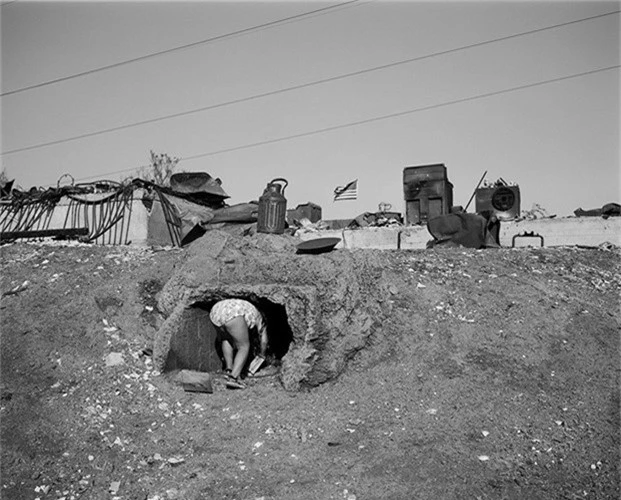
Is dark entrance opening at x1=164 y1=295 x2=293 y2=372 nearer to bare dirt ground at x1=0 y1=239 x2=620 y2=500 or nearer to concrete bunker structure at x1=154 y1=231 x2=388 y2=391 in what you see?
concrete bunker structure at x1=154 y1=231 x2=388 y2=391

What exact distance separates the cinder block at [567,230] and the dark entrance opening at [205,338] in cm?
634

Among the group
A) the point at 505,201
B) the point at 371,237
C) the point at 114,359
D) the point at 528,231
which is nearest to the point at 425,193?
the point at 505,201

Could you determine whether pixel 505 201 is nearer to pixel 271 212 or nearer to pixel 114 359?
pixel 271 212

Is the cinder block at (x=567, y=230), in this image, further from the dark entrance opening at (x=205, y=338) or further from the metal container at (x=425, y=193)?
the dark entrance opening at (x=205, y=338)

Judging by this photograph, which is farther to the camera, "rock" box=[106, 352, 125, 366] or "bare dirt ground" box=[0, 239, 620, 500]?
"rock" box=[106, 352, 125, 366]

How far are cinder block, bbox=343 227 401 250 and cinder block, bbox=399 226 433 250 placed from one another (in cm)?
23

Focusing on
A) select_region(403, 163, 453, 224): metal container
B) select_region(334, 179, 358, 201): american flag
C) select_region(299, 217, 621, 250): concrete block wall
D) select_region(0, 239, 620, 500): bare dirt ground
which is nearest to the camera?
select_region(0, 239, 620, 500): bare dirt ground

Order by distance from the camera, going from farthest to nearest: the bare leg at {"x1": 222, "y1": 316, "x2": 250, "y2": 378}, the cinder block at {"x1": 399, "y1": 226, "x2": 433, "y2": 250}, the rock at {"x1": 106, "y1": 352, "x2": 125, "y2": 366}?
the cinder block at {"x1": 399, "y1": 226, "x2": 433, "y2": 250} < the rock at {"x1": 106, "y1": 352, "x2": 125, "y2": 366} < the bare leg at {"x1": 222, "y1": 316, "x2": 250, "y2": 378}

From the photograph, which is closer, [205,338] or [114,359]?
[114,359]

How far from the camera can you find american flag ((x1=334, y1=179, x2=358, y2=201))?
18.4 metres

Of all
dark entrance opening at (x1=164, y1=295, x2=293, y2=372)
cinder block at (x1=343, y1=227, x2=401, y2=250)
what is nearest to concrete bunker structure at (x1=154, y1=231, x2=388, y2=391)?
dark entrance opening at (x1=164, y1=295, x2=293, y2=372)

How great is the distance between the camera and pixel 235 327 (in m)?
6.22

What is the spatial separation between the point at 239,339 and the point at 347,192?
12602mm

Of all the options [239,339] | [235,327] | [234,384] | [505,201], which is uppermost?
[505,201]
